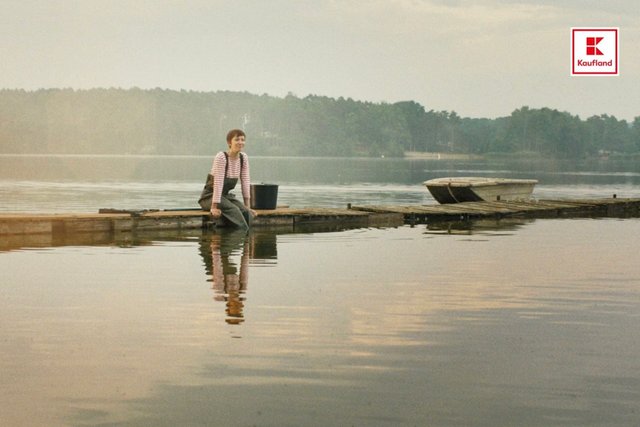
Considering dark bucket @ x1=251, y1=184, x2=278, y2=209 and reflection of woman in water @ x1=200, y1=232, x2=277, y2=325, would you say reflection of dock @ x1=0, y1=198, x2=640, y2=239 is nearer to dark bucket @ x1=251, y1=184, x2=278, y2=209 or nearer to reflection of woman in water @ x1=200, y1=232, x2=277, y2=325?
dark bucket @ x1=251, y1=184, x2=278, y2=209

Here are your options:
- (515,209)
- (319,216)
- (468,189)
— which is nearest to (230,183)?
(319,216)

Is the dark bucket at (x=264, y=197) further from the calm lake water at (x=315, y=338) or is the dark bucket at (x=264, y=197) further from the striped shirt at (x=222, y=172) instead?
the calm lake water at (x=315, y=338)

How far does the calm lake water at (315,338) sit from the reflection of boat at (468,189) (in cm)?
1362

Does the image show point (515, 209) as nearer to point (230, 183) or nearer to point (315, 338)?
point (230, 183)

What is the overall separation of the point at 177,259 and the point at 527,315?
6.75 m

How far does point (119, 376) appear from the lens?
7570 mm

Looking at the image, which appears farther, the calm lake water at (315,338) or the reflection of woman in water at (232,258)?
the reflection of woman in water at (232,258)

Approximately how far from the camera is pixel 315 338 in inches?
361

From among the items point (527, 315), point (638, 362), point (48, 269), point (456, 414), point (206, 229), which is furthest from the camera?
point (206, 229)

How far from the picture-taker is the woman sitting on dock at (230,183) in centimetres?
1801

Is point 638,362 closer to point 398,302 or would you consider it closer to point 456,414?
point 456,414

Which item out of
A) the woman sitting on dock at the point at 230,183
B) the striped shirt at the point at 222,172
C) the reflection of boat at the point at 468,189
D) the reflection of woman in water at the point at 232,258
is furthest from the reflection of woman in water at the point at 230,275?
the reflection of boat at the point at 468,189

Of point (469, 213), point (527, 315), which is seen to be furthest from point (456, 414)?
point (469, 213)

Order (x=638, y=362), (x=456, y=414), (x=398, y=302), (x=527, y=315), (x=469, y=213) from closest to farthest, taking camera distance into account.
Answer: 1. (x=456, y=414)
2. (x=638, y=362)
3. (x=527, y=315)
4. (x=398, y=302)
5. (x=469, y=213)
